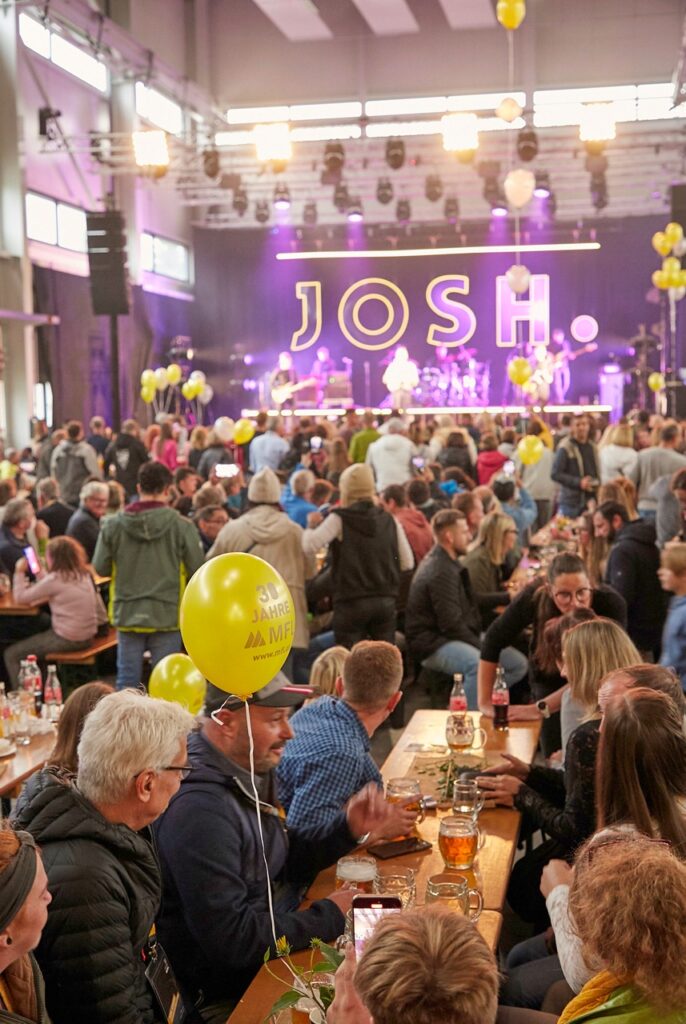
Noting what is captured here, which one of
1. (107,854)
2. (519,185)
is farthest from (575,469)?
(107,854)

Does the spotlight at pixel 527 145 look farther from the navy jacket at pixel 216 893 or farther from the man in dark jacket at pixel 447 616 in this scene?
the navy jacket at pixel 216 893

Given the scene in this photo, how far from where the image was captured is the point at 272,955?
252cm

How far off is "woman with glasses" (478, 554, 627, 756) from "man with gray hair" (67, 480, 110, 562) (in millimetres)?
3490

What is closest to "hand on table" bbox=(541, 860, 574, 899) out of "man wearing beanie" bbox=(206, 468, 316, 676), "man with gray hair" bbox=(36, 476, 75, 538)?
"man wearing beanie" bbox=(206, 468, 316, 676)

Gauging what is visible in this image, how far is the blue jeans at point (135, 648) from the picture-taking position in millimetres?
5926

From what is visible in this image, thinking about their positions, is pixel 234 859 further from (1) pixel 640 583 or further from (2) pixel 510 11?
(2) pixel 510 11

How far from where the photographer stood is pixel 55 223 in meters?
15.9

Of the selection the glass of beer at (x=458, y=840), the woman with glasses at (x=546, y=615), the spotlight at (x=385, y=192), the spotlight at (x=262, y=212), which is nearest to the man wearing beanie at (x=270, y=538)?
the woman with glasses at (x=546, y=615)

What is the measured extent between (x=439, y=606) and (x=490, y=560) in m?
0.81

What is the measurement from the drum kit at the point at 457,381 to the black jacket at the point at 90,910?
1838 cm

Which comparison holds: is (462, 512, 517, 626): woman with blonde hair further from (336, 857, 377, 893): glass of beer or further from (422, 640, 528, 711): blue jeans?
(336, 857, 377, 893): glass of beer

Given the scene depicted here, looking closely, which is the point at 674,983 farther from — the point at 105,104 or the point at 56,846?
the point at 105,104

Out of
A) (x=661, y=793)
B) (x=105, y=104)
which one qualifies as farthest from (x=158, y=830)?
(x=105, y=104)

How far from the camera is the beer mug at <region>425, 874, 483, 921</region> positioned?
2441 millimetres
